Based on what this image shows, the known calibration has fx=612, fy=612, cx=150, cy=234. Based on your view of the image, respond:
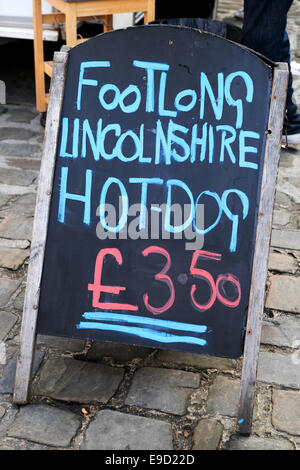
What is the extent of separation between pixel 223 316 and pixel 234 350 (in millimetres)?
123

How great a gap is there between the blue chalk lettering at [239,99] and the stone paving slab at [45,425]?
1.18 metres

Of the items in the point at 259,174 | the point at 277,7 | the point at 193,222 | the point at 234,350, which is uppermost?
the point at 277,7

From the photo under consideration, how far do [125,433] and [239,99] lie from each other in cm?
120

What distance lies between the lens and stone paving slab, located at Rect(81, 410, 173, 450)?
6.70ft

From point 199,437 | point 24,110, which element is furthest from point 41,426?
point 24,110

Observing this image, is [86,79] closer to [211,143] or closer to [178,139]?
[178,139]

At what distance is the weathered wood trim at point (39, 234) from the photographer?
→ 6.98 ft

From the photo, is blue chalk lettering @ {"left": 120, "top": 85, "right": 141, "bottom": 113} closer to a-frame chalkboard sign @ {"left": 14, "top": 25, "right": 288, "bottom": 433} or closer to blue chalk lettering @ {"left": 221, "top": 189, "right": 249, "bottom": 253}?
a-frame chalkboard sign @ {"left": 14, "top": 25, "right": 288, "bottom": 433}

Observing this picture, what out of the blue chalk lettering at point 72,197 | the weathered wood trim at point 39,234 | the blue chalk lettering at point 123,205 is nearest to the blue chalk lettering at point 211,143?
the blue chalk lettering at point 123,205

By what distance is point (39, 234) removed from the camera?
2.16 meters

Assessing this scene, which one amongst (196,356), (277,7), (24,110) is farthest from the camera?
(24,110)

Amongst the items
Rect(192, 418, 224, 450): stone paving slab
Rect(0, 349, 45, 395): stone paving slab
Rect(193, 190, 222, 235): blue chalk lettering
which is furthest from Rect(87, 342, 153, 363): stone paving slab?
Rect(193, 190, 222, 235): blue chalk lettering
